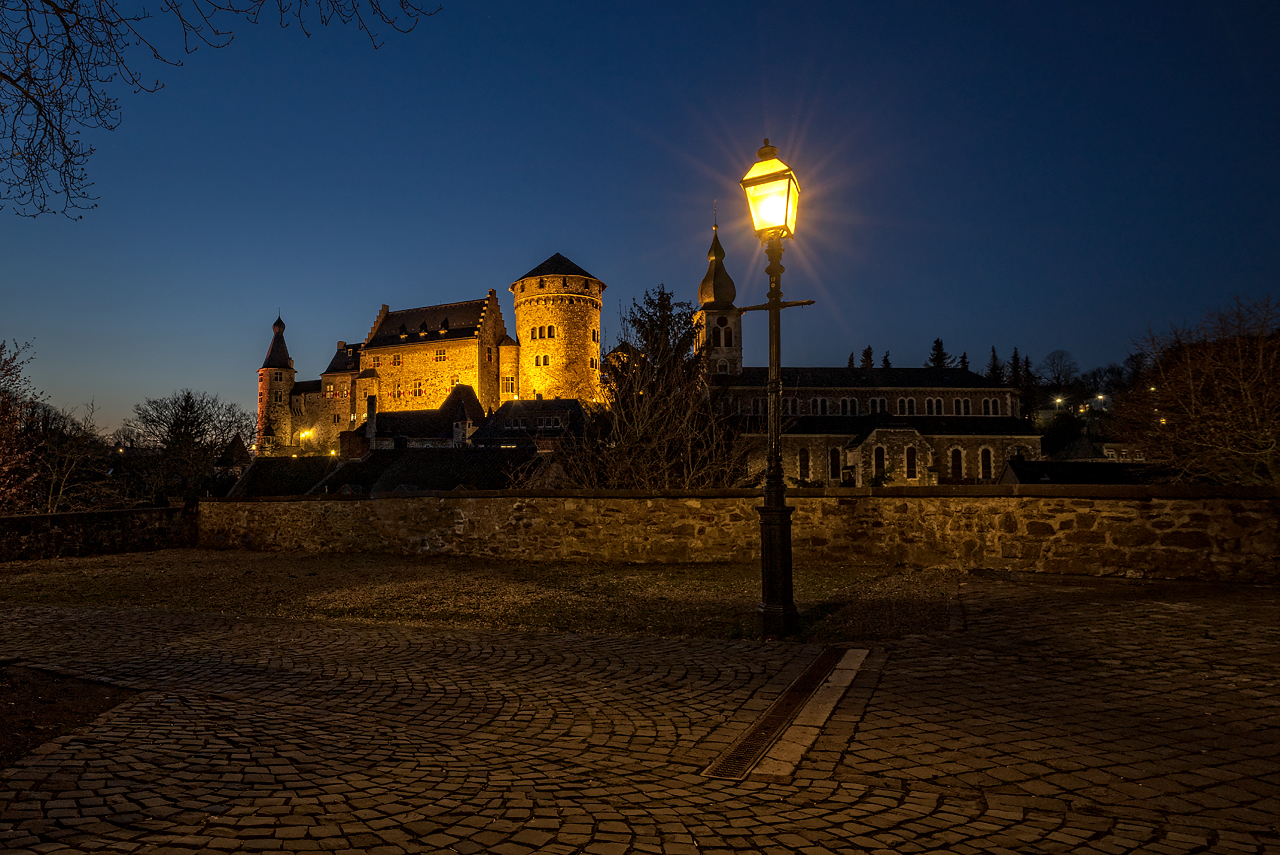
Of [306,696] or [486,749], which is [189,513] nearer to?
[306,696]

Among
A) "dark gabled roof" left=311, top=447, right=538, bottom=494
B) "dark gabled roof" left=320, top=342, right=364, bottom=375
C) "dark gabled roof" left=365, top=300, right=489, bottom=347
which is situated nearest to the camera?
"dark gabled roof" left=311, top=447, right=538, bottom=494

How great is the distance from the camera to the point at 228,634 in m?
6.93

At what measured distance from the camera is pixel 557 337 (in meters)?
84.1

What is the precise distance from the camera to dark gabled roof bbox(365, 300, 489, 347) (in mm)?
88750

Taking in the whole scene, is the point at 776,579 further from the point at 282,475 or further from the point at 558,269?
the point at 558,269

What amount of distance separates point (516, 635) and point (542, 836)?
13.3 feet

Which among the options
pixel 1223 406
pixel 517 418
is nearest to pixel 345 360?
pixel 517 418

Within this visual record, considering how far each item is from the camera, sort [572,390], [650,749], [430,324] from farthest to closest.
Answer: [430,324], [572,390], [650,749]

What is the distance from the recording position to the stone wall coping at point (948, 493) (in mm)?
9297

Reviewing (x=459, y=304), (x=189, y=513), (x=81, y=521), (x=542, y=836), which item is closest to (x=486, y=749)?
(x=542, y=836)

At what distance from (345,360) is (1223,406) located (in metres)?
96.0

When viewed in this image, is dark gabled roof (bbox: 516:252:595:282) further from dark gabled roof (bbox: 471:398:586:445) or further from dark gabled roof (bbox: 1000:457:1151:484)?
dark gabled roof (bbox: 1000:457:1151:484)

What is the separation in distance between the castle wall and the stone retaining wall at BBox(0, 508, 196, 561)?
6479 centimetres

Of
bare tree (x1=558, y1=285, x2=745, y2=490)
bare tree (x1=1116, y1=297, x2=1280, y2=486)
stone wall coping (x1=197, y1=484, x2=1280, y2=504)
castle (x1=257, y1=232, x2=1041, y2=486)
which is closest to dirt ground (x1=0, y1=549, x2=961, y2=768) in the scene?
stone wall coping (x1=197, y1=484, x2=1280, y2=504)
